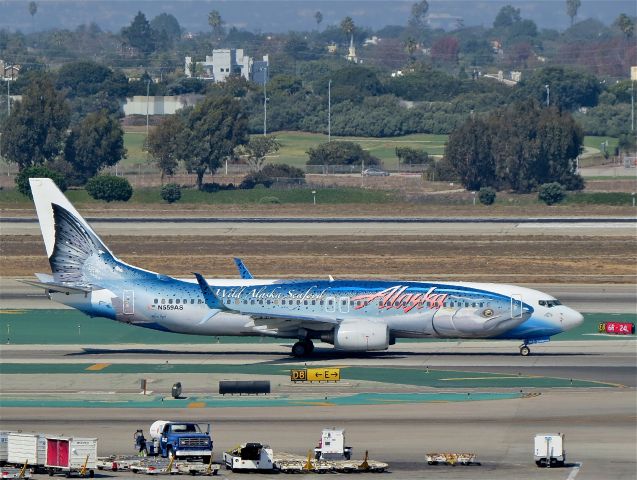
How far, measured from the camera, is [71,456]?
131ft

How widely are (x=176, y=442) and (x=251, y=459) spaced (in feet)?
8.65

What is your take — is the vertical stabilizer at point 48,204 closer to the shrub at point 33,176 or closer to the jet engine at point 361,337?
the jet engine at point 361,337

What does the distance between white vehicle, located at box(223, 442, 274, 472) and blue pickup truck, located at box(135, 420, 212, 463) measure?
1023 mm

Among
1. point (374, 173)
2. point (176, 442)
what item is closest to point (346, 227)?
point (374, 173)

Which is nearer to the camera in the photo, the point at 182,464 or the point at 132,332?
the point at 182,464

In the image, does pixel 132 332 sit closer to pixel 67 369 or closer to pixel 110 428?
pixel 67 369

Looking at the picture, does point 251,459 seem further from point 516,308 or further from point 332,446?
point 516,308

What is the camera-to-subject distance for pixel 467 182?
166625 millimetres

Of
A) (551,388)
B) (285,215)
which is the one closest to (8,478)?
(551,388)

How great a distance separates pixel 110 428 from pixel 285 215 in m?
88.6

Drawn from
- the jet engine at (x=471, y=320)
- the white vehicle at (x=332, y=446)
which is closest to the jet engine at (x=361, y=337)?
the jet engine at (x=471, y=320)

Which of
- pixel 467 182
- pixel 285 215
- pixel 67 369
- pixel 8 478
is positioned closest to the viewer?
pixel 8 478

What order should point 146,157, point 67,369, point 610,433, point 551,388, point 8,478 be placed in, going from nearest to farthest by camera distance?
point 8,478 < point 610,433 < point 551,388 < point 67,369 < point 146,157

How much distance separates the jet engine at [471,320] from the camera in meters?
61.8
